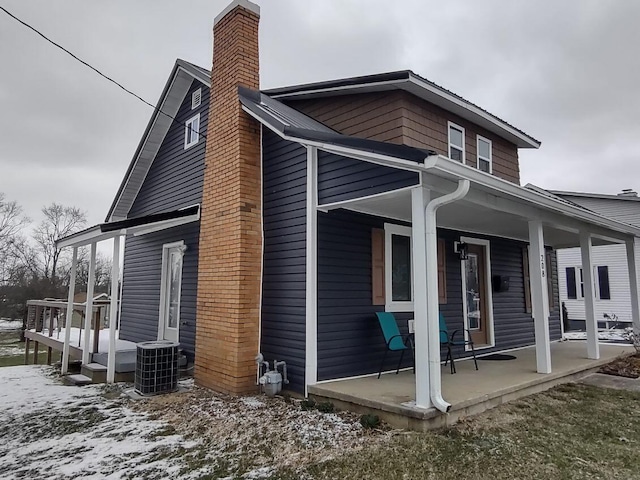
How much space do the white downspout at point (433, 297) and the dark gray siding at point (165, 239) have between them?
179 inches

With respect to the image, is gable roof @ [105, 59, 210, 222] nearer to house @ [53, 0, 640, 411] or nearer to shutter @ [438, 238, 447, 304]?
house @ [53, 0, 640, 411]

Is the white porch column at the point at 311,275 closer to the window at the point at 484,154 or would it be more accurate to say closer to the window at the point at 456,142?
the window at the point at 456,142

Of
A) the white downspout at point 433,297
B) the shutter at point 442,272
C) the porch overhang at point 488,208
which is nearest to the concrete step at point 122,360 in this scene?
the porch overhang at point 488,208

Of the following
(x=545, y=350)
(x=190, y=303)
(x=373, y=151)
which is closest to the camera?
(x=373, y=151)

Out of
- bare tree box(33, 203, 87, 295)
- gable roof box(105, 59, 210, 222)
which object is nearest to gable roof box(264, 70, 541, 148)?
gable roof box(105, 59, 210, 222)

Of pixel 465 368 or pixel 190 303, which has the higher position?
pixel 190 303

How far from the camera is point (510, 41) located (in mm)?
11195

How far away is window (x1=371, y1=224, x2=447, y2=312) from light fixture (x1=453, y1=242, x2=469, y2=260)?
50.2 inches

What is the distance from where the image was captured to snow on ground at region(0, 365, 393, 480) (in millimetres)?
3305

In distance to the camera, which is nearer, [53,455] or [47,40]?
[53,455]

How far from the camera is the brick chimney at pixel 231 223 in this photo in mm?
5551

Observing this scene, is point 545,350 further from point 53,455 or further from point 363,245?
point 53,455

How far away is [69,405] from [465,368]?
5280 millimetres

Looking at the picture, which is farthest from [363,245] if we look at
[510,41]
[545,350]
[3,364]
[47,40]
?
[3,364]
